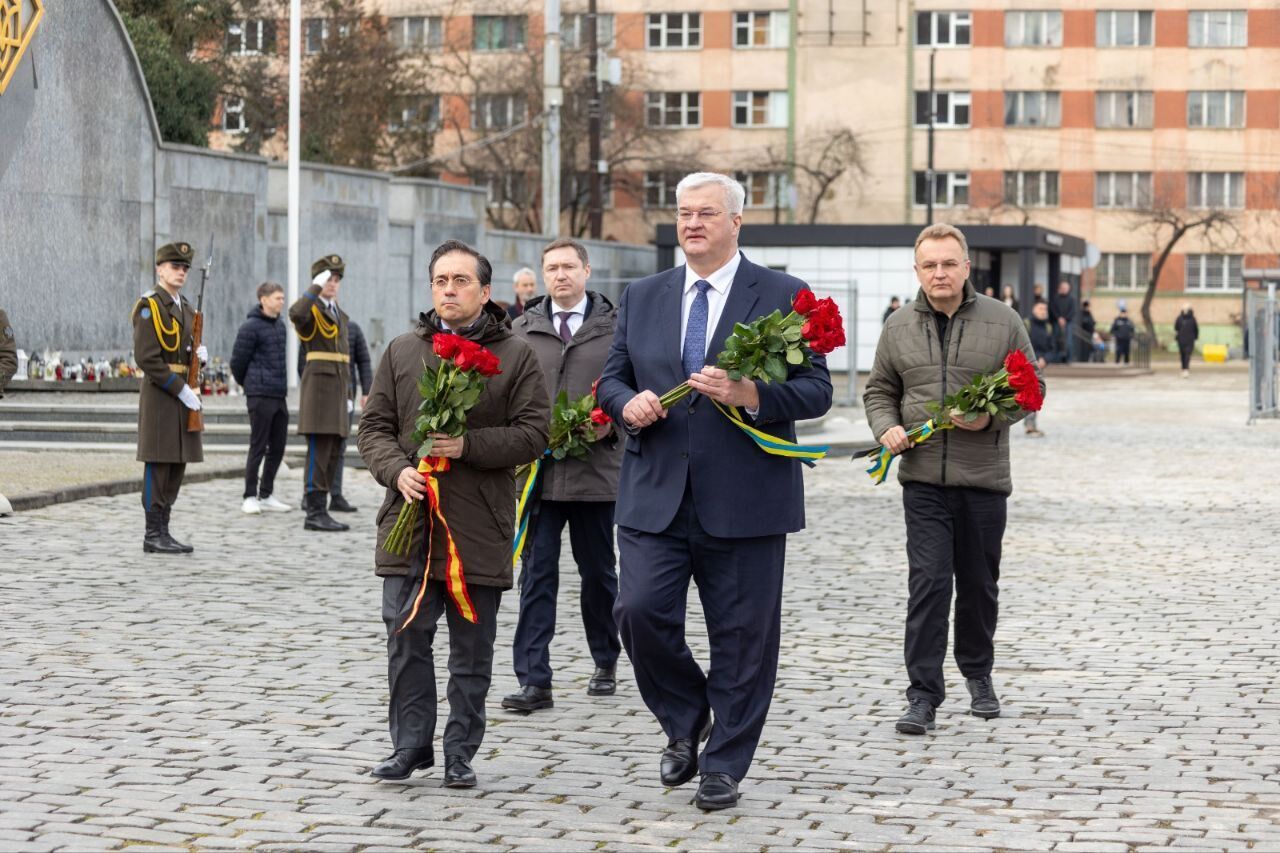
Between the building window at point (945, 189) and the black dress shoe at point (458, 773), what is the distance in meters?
70.9

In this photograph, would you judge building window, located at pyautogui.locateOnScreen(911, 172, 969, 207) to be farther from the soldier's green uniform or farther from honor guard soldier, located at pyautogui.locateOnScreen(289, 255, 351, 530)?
the soldier's green uniform

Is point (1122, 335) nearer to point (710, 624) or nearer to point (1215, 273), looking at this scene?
point (1215, 273)

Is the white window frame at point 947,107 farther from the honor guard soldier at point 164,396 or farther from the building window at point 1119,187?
the honor guard soldier at point 164,396

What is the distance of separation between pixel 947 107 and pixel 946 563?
70.7m

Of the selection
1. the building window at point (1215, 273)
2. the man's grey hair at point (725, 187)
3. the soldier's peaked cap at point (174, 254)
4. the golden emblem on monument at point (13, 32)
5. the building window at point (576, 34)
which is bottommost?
the man's grey hair at point (725, 187)

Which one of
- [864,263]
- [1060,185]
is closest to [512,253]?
[864,263]

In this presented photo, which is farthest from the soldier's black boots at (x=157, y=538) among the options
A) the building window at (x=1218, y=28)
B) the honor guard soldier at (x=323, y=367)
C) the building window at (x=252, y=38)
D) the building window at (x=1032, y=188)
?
the building window at (x=1218, y=28)

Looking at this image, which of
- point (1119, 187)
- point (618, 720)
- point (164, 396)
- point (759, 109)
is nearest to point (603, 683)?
point (618, 720)

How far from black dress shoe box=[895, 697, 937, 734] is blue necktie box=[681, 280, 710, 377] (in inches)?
74.0

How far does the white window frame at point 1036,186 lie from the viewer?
3054 inches

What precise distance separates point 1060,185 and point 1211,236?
6.01m

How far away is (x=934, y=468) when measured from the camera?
8.05m

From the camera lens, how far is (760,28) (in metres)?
77.5

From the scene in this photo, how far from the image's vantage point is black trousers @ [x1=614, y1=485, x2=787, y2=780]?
653 cm
